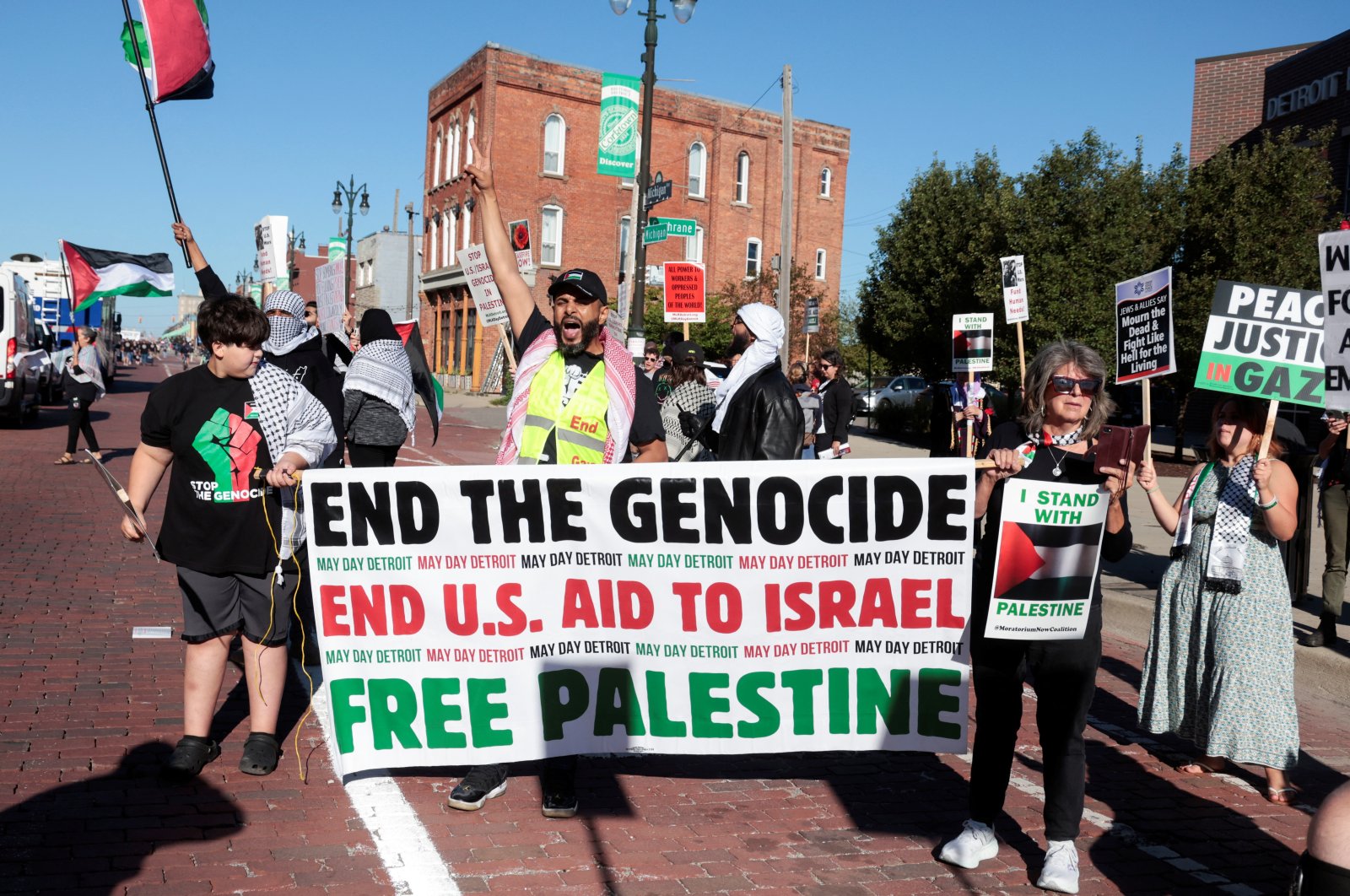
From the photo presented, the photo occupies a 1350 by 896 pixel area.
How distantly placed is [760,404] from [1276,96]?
27362mm

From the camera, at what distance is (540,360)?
195 inches

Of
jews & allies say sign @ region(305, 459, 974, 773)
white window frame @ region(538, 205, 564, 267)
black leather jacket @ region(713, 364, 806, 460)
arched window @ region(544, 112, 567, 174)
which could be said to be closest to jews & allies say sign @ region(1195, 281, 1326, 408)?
jews & allies say sign @ region(305, 459, 974, 773)

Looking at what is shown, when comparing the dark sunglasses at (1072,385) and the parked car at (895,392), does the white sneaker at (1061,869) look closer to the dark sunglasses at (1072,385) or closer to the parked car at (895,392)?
the dark sunglasses at (1072,385)

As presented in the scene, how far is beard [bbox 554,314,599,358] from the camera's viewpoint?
4.87 meters

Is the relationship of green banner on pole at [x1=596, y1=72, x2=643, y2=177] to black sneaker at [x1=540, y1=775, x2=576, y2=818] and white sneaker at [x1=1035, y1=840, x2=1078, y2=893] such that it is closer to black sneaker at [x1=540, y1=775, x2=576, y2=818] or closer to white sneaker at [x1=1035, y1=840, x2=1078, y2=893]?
black sneaker at [x1=540, y1=775, x2=576, y2=818]

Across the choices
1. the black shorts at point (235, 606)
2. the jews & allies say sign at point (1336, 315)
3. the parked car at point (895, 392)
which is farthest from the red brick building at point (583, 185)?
the jews & allies say sign at point (1336, 315)

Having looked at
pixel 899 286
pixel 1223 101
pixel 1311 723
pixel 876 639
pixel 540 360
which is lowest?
pixel 1311 723

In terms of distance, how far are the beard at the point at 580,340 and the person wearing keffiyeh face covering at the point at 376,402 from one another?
2.96m

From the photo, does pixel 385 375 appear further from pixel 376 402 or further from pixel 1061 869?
pixel 1061 869

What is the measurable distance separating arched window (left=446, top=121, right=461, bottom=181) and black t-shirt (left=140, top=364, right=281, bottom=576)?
46644mm

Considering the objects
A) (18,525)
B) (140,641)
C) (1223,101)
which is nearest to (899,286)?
(1223,101)

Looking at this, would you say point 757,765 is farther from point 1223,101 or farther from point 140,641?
point 1223,101

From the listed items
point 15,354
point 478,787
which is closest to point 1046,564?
point 478,787

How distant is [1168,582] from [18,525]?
1041 centimetres
